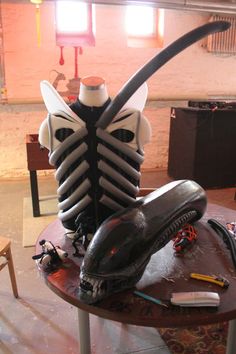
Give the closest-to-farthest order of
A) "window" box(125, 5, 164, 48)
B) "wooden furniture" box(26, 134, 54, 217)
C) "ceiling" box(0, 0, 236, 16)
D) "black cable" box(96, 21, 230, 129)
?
1. "black cable" box(96, 21, 230, 129)
2. "wooden furniture" box(26, 134, 54, 217)
3. "ceiling" box(0, 0, 236, 16)
4. "window" box(125, 5, 164, 48)

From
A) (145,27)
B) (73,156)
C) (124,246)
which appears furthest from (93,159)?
(145,27)

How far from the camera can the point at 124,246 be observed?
0.76 meters

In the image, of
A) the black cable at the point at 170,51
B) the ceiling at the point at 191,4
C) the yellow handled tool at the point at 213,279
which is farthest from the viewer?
the ceiling at the point at 191,4

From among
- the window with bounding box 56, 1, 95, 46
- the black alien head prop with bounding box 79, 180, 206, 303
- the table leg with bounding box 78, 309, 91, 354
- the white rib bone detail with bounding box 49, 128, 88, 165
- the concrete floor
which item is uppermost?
the window with bounding box 56, 1, 95, 46

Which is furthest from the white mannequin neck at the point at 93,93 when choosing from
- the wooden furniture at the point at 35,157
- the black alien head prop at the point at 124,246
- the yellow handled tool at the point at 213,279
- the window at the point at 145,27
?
the window at the point at 145,27

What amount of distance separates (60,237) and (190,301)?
0.51 meters

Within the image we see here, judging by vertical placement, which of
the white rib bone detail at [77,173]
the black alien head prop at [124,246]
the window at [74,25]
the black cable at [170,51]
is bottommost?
the black alien head prop at [124,246]

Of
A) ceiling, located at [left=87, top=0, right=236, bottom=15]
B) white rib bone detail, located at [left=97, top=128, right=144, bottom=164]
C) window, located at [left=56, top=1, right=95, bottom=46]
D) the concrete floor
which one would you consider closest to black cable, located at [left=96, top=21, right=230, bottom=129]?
white rib bone detail, located at [left=97, top=128, right=144, bottom=164]

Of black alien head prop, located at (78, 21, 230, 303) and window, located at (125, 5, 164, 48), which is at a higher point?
window, located at (125, 5, 164, 48)

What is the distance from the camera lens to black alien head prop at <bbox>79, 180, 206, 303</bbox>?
2.46ft

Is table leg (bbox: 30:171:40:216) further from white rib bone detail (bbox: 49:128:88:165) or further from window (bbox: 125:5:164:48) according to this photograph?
window (bbox: 125:5:164:48)

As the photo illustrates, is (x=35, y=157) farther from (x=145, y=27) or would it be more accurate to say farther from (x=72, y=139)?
(x=145, y=27)

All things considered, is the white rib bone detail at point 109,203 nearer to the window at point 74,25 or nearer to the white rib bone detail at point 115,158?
the white rib bone detail at point 115,158

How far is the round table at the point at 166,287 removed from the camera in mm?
742
